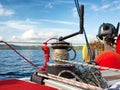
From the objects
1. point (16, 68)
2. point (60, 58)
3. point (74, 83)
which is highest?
point (60, 58)

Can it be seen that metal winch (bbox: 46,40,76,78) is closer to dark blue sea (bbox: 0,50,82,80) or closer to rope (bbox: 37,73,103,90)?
rope (bbox: 37,73,103,90)

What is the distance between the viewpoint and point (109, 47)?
10953 mm

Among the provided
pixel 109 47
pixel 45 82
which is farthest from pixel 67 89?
pixel 109 47

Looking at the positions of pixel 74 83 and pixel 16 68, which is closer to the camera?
pixel 74 83

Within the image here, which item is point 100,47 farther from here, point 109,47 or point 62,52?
point 62,52

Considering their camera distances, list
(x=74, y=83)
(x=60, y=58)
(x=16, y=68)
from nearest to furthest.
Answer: (x=74, y=83)
(x=60, y=58)
(x=16, y=68)

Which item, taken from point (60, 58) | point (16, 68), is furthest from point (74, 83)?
point (16, 68)

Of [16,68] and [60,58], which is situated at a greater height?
[60,58]

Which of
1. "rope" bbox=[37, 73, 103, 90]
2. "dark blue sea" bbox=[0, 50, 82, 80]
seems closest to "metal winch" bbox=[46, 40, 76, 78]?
"rope" bbox=[37, 73, 103, 90]

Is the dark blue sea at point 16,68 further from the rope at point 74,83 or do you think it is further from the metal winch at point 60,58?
the rope at point 74,83

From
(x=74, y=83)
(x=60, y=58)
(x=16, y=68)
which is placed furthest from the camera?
(x=16, y=68)

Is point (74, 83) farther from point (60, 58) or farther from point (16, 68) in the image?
point (16, 68)

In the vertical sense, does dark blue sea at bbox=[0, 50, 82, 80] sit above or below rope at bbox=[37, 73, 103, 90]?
below

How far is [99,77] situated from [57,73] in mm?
886
